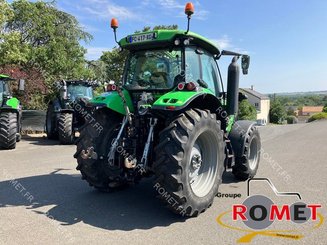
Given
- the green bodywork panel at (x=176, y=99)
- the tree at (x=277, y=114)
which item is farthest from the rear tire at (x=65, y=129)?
the tree at (x=277, y=114)

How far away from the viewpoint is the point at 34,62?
58.9 feet

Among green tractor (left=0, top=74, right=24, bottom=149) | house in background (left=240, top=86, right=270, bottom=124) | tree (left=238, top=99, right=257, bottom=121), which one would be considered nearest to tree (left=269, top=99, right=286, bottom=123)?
house in background (left=240, top=86, right=270, bottom=124)

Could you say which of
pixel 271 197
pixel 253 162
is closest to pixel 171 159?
pixel 271 197

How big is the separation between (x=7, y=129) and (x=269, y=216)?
8.26 metres

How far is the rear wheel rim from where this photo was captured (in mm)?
4832

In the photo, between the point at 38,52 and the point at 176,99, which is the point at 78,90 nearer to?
the point at 38,52

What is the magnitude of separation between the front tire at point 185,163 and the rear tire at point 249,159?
1438mm

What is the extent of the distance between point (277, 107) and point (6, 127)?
230 ft

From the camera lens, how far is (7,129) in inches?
400

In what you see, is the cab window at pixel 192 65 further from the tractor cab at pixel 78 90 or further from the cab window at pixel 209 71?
the tractor cab at pixel 78 90

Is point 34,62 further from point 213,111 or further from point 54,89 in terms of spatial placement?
point 213,111

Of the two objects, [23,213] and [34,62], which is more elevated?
[34,62]

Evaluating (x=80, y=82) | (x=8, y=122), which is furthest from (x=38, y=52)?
→ (x=8, y=122)

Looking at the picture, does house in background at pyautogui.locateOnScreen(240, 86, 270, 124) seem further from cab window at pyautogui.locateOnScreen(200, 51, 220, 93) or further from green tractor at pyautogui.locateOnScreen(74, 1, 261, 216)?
green tractor at pyautogui.locateOnScreen(74, 1, 261, 216)
